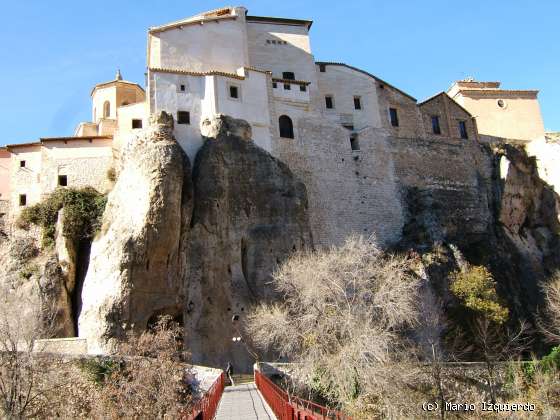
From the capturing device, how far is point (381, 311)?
2319 centimetres

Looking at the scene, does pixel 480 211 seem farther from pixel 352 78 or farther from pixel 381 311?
pixel 381 311

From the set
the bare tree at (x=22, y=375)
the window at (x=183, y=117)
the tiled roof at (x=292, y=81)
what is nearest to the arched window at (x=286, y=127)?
the tiled roof at (x=292, y=81)

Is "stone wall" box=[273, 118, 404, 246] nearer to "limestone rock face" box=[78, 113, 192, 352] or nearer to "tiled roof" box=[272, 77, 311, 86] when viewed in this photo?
"tiled roof" box=[272, 77, 311, 86]

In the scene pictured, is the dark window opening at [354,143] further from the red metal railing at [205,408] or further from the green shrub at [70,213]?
the red metal railing at [205,408]

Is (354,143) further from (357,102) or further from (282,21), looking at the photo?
(282,21)

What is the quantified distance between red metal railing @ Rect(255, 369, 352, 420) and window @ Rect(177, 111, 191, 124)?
49.6 ft

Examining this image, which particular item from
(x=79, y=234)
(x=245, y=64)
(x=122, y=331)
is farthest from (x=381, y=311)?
(x=245, y=64)

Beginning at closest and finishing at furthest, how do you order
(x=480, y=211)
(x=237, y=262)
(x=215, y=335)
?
(x=215, y=335) < (x=237, y=262) < (x=480, y=211)

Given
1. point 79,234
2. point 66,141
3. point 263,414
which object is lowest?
point 263,414

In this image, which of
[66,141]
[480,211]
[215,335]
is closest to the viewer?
[215,335]

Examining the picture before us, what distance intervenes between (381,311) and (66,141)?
19590mm

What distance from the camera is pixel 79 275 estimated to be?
93.0 feet

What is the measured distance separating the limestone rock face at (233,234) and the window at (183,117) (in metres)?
1.23

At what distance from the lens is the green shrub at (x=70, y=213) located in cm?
2887
